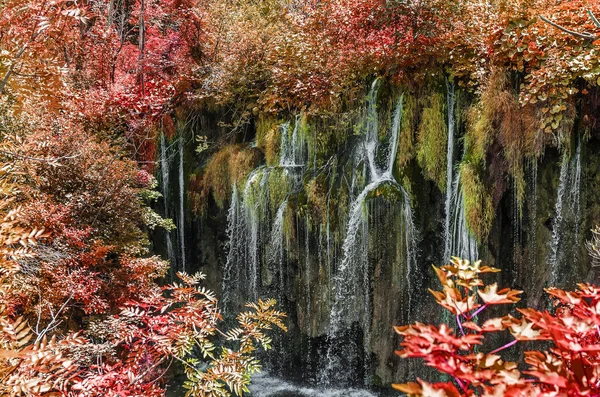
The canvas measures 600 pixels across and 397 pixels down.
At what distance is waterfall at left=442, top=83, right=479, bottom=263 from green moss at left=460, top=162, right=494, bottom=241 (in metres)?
0.09

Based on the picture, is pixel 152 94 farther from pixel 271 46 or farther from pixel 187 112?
pixel 271 46

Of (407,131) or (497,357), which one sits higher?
(407,131)

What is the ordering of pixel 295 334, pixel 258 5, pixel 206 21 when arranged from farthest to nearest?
pixel 258 5, pixel 206 21, pixel 295 334

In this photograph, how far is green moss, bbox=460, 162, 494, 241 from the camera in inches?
231

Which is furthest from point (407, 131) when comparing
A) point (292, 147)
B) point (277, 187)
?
point (277, 187)

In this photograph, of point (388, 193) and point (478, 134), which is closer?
point (478, 134)

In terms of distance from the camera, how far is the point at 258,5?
456 inches

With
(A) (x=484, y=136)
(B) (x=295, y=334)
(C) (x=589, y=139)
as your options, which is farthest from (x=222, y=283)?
(C) (x=589, y=139)

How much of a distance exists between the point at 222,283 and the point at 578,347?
8071mm

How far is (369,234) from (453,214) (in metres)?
1.33

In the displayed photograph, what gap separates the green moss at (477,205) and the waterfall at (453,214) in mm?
86

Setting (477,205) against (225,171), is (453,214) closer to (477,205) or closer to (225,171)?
(477,205)

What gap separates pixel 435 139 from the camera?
645 centimetres

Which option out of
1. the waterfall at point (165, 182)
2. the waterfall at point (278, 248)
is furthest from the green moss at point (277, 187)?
the waterfall at point (165, 182)
